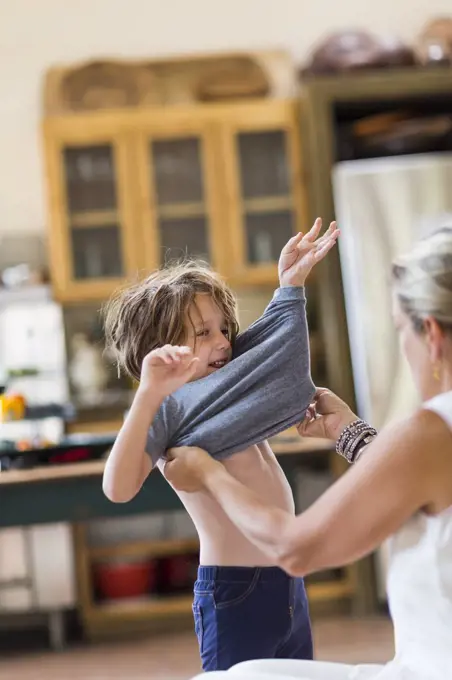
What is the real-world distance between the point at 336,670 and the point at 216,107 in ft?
10.9

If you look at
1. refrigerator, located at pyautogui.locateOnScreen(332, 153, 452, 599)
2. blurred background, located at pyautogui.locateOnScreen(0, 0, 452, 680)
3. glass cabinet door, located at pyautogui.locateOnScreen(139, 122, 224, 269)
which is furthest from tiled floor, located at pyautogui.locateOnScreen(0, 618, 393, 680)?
glass cabinet door, located at pyautogui.locateOnScreen(139, 122, 224, 269)

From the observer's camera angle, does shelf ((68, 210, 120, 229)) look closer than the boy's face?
No

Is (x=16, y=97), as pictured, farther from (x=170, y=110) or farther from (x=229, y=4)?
(x=229, y=4)

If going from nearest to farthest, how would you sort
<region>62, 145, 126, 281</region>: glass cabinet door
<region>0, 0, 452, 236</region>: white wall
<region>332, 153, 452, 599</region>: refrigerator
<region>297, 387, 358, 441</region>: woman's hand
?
<region>297, 387, 358, 441</region>: woman's hand → <region>332, 153, 452, 599</region>: refrigerator → <region>62, 145, 126, 281</region>: glass cabinet door → <region>0, 0, 452, 236</region>: white wall

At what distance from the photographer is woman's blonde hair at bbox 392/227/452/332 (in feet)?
3.51

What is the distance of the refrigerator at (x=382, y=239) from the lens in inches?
152

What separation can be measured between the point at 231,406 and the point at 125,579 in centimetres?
299

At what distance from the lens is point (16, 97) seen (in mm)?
4449

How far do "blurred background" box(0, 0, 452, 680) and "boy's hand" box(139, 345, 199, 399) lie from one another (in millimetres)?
2431

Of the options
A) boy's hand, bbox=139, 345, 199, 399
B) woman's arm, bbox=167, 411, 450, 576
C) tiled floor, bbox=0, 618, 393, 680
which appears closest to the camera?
woman's arm, bbox=167, 411, 450, 576

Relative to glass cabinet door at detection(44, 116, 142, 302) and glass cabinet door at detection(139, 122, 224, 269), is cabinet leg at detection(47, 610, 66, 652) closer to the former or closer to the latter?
glass cabinet door at detection(44, 116, 142, 302)

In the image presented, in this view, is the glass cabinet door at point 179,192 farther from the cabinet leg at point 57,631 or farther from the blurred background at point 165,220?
the cabinet leg at point 57,631

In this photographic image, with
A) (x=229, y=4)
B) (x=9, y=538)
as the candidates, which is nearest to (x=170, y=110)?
(x=229, y=4)

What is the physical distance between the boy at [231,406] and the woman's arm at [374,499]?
0.29 metres
